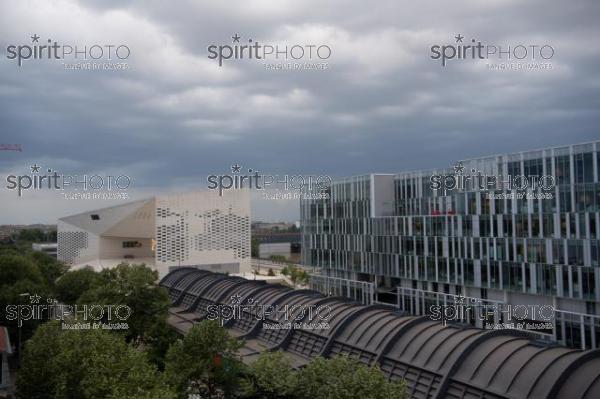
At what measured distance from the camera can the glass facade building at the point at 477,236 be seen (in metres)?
35.2

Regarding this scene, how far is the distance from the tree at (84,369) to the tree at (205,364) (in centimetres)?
86

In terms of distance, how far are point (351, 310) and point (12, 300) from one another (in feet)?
79.8

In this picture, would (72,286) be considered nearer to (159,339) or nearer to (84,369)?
(159,339)

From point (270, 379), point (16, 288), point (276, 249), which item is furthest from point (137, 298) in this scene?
point (276, 249)

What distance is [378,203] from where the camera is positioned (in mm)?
54438

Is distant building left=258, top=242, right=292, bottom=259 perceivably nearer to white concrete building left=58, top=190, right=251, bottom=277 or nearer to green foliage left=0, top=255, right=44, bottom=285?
white concrete building left=58, top=190, right=251, bottom=277

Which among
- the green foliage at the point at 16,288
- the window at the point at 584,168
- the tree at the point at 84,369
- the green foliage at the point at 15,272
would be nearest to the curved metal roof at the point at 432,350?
the tree at the point at 84,369

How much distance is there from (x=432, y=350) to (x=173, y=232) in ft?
189

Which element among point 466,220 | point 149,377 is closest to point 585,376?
point 149,377

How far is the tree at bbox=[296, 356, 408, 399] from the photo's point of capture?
1339 centimetres

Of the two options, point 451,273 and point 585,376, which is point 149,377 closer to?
point 585,376

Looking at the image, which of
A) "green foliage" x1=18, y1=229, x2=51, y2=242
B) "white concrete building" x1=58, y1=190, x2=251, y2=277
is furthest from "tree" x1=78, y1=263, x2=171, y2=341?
"green foliage" x1=18, y1=229, x2=51, y2=242

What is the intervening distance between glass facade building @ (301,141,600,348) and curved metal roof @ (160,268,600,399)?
16.0 meters

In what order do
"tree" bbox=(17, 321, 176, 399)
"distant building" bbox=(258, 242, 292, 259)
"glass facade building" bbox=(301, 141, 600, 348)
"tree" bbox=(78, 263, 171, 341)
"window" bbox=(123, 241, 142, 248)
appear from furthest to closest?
"distant building" bbox=(258, 242, 292, 259), "window" bbox=(123, 241, 142, 248), "glass facade building" bbox=(301, 141, 600, 348), "tree" bbox=(78, 263, 171, 341), "tree" bbox=(17, 321, 176, 399)
